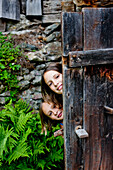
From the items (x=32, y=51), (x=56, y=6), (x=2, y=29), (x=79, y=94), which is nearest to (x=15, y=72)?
(x=32, y=51)

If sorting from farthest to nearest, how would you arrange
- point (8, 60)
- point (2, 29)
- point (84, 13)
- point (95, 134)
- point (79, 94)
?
point (2, 29)
point (8, 60)
point (95, 134)
point (79, 94)
point (84, 13)

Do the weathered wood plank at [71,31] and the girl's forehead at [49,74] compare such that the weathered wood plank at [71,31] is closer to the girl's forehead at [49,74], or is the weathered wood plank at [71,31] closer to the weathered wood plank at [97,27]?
the weathered wood plank at [97,27]

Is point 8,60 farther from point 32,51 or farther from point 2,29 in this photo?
point 2,29

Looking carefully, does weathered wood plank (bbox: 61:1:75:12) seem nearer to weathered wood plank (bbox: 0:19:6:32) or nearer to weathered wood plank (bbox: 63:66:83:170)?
weathered wood plank (bbox: 63:66:83:170)

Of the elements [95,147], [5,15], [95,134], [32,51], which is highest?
[5,15]

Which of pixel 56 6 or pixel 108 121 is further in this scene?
pixel 56 6

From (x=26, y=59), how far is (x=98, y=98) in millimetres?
2761

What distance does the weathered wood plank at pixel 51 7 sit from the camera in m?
3.75

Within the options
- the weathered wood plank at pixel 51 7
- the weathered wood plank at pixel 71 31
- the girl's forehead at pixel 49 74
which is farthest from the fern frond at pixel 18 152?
the weathered wood plank at pixel 51 7

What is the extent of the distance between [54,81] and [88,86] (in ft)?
1.50

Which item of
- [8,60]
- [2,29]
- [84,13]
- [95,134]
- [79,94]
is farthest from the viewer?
[2,29]

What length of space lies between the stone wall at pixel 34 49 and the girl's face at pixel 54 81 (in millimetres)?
2146

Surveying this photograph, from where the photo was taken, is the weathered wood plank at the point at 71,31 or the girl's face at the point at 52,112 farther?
the girl's face at the point at 52,112

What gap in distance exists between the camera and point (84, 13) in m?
0.98
